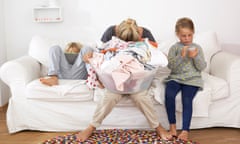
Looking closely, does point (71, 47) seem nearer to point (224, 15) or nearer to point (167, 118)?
point (167, 118)

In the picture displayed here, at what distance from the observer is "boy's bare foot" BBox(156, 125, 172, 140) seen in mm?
2180

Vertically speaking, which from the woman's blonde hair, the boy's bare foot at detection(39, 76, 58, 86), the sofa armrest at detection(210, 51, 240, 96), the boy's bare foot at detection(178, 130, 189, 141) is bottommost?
the boy's bare foot at detection(178, 130, 189, 141)

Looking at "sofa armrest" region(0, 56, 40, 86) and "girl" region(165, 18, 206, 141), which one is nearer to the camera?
"girl" region(165, 18, 206, 141)

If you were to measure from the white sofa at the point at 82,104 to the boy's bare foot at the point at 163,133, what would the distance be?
0.17 m

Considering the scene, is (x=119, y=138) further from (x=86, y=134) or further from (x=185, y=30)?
(x=185, y=30)

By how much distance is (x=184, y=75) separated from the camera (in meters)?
2.35

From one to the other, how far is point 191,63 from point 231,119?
0.57m

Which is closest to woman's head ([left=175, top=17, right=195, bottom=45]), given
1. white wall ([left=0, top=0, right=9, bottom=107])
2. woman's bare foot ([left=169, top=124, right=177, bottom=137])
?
woman's bare foot ([left=169, top=124, right=177, bottom=137])

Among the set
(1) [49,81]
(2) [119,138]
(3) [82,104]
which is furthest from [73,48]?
(2) [119,138]

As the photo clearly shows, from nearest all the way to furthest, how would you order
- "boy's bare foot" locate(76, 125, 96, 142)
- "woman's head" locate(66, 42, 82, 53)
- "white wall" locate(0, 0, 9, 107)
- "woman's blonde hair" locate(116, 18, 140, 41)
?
1. "boy's bare foot" locate(76, 125, 96, 142)
2. "woman's blonde hair" locate(116, 18, 140, 41)
3. "woman's head" locate(66, 42, 82, 53)
4. "white wall" locate(0, 0, 9, 107)

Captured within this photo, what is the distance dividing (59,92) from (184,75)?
3.18 ft

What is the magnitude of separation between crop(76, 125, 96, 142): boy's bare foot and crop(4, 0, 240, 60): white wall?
126 cm

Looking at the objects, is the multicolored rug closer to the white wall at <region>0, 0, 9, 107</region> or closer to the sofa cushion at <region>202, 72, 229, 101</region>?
the sofa cushion at <region>202, 72, 229, 101</region>

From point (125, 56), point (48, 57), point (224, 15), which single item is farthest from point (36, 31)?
point (224, 15)
